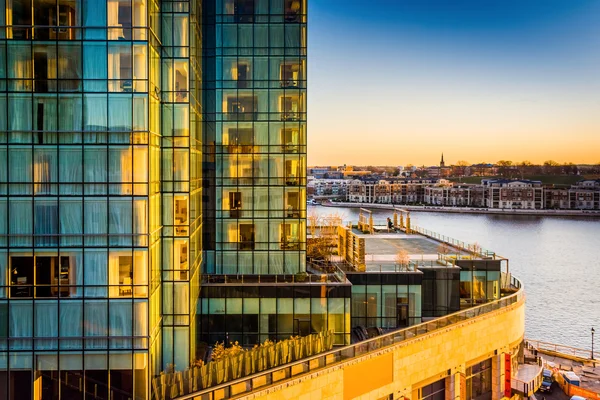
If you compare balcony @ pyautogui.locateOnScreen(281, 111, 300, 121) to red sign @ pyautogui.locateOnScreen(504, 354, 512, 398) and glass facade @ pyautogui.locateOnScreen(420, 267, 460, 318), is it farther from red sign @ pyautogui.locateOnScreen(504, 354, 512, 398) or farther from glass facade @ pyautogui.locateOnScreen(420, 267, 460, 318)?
red sign @ pyautogui.locateOnScreen(504, 354, 512, 398)

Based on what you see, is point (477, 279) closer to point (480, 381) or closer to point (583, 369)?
point (480, 381)

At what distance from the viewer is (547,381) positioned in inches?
1818

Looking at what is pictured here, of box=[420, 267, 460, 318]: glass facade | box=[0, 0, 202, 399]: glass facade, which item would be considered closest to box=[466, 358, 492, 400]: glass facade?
box=[420, 267, 460, 318]: glass facade

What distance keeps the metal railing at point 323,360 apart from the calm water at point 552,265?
31.5 meters

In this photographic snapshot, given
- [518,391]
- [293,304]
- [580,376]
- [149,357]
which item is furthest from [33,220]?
[580,376]

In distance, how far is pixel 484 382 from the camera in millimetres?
37844

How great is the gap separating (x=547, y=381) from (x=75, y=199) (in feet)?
135

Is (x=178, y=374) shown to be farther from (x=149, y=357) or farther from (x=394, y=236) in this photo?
(x=394, y=236)

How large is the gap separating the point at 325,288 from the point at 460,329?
29.2 ft

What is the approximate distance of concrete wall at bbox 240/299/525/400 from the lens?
26.3 m

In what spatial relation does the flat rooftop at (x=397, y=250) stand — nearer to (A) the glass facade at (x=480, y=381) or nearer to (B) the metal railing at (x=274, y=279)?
(B) the metal railing at (x=274, y=279)

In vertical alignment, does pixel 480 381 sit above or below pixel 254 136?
below

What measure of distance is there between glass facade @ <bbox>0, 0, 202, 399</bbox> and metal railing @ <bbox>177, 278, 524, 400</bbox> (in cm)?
430

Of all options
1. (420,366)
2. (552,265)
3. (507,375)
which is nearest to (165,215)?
(420,366)
